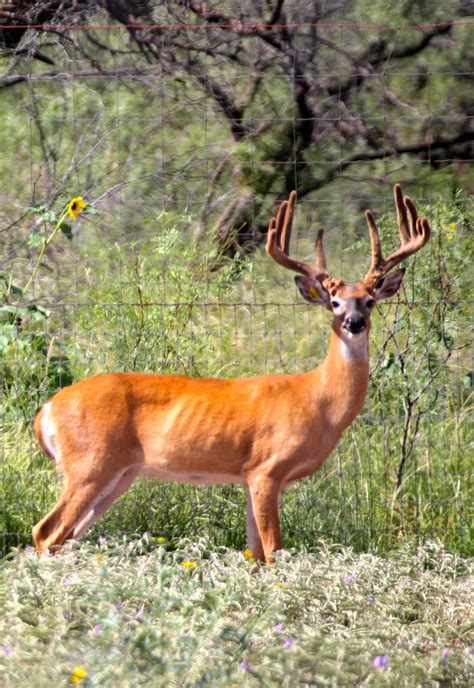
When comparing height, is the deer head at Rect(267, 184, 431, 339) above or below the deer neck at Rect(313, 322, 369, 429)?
above

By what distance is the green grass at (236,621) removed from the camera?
13.5 feet

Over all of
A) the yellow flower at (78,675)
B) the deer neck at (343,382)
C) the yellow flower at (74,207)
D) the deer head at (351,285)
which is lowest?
the deer neck at (343,382)

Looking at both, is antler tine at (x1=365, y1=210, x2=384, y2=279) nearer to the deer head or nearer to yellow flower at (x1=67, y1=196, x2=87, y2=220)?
the deer head

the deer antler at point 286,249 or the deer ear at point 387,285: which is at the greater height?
the deer antler at point 286,249

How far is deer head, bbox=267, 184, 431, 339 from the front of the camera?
5.80m

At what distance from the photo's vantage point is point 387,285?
6.05 metres

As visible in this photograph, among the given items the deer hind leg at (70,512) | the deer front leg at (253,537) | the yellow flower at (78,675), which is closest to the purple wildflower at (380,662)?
the yellow flower at (78,675)

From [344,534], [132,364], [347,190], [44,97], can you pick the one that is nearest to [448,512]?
[344,534]

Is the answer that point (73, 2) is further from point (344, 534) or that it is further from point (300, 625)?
point (300, 625)

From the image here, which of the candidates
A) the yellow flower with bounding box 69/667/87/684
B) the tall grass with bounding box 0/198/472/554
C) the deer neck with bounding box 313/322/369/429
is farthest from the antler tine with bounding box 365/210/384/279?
the yellow flower with bounding box 69/667/87/684

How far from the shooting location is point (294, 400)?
5.96 metres

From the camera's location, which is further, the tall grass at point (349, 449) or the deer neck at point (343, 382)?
the tall grass at point (349, 449)

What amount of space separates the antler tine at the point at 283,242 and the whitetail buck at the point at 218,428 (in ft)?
0.25

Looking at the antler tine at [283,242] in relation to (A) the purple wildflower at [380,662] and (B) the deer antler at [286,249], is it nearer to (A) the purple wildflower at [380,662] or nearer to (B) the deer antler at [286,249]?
(B) the deer antler at [286,249]
